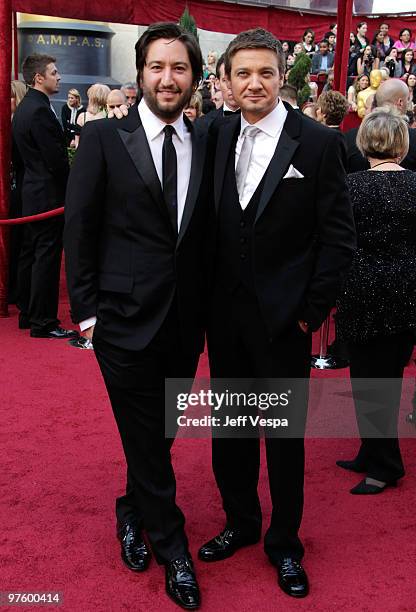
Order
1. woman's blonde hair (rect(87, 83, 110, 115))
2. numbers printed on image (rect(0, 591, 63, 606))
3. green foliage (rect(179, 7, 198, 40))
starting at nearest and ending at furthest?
numbers printed on image (rect(0, 591, 63, 606))
woman's blonde hair (rect(87, 83, 110, 115))
green foliage (rect(179, 7, 198, 40))

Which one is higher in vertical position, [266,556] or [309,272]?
[309,272]

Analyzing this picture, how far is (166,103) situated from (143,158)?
20cm

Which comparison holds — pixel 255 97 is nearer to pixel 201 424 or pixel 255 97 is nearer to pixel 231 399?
pixel 231 399

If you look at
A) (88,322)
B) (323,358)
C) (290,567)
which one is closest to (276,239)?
(88,322)

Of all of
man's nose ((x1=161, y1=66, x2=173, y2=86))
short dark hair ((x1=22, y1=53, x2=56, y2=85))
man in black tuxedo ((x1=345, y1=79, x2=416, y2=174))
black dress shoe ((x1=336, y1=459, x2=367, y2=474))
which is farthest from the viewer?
short dark hair ((x1=22, y1=53, x2=56, y2=85))

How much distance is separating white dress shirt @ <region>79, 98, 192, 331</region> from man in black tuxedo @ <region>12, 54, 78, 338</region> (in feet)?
11.1

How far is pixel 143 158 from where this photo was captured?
268 centimetres

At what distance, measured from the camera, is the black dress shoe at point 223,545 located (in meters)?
3.05

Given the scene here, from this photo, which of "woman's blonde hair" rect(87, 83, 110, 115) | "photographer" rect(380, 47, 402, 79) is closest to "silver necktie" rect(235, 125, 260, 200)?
"woman's blonde hair" rect(87, 83, 110, 115)

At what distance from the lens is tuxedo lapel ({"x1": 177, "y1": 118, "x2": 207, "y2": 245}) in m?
2.71

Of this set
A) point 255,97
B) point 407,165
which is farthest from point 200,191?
point 407,165

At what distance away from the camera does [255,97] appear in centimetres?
267

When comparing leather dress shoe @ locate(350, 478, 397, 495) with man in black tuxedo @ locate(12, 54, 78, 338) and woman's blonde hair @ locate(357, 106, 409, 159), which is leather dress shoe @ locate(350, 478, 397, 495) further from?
man in black tuxedo @ locate(12, 54, 78, 338)

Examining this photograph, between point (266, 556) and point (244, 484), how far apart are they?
0.30 metres
